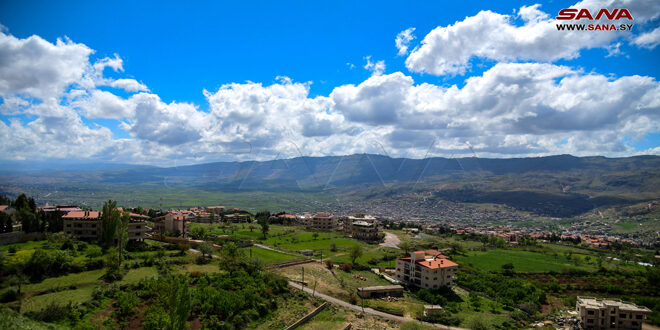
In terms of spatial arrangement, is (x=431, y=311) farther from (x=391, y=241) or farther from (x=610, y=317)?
(x=391, y=241)

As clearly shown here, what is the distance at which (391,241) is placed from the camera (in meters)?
Result: 70.0

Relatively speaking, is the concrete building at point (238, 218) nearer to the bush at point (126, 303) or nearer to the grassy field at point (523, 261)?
the grassy field at point (523, 261)

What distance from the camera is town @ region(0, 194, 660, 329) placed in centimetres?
2447

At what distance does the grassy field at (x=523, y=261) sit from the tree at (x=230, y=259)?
34.7 m

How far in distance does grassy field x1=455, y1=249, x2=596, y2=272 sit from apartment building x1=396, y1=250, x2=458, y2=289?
12724 millimetres

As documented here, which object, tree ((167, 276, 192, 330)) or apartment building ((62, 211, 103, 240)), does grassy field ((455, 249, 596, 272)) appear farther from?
apartment building ((62, 211, 103, 240))

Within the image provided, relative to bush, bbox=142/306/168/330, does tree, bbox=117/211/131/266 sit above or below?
above

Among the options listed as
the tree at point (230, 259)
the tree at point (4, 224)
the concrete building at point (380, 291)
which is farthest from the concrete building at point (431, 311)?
the tree at point (4, 224)

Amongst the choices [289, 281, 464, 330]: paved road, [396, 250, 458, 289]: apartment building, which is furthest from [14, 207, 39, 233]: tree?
[396, 250, 458, 289]: apartment building

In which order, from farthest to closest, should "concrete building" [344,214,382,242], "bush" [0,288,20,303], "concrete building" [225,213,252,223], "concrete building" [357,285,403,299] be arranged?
"concrete building" [225,213,252,223]
"concrete building" [344,214,382,242]
"concrete building" [357,285,403,299]
"bush" [0,288,20,303]

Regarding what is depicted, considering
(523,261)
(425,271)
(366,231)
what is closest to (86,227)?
(425,271)

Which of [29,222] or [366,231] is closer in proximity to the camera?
[29,222]

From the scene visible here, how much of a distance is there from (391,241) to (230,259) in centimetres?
4200

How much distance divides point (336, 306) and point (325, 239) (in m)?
32.3
